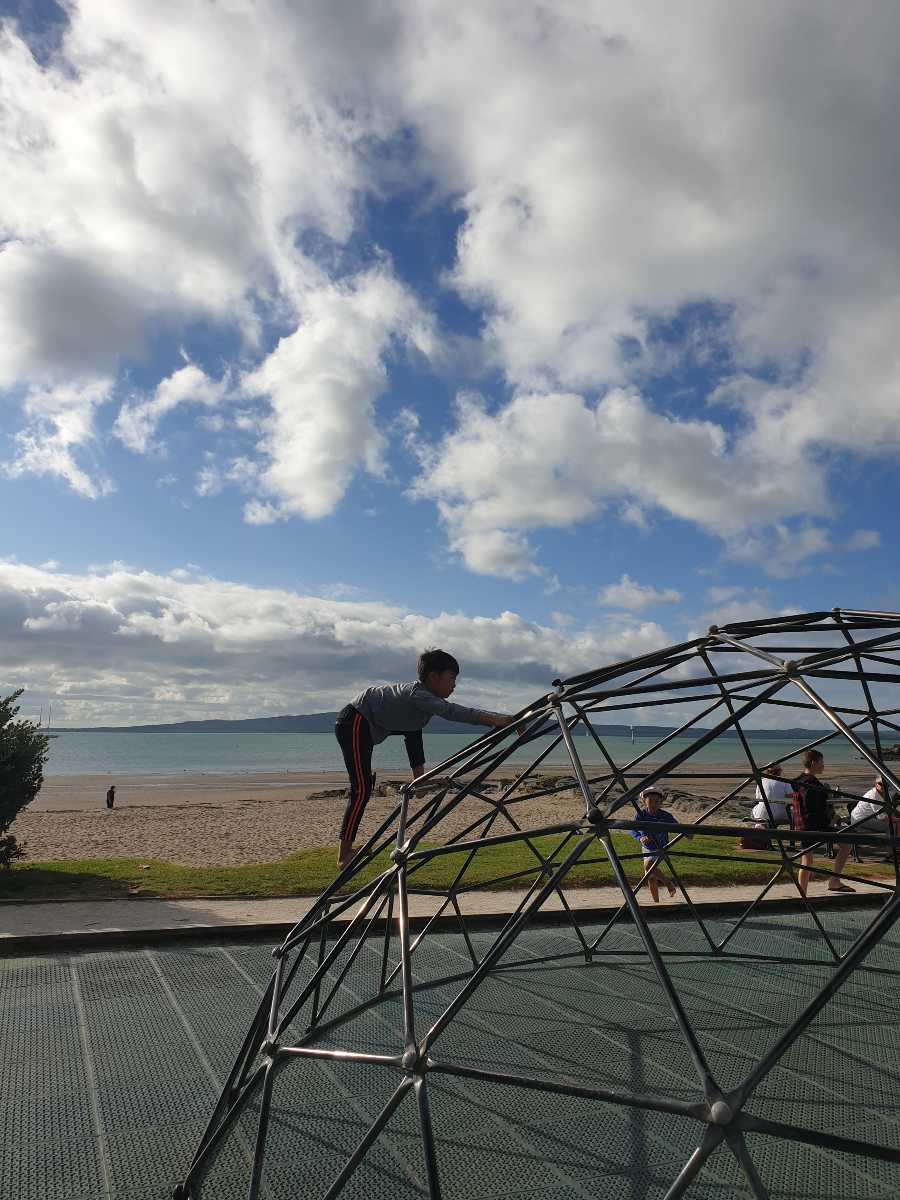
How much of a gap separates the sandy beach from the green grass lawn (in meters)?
5.86

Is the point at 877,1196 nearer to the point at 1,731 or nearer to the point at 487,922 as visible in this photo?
the point at 487,922

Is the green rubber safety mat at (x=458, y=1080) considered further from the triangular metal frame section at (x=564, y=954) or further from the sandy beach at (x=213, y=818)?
the sandy beach at (x=213, y=818)

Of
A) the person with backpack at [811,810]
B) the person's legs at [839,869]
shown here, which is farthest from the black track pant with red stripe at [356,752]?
the person's legs at [839,869]

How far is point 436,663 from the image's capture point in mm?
6070

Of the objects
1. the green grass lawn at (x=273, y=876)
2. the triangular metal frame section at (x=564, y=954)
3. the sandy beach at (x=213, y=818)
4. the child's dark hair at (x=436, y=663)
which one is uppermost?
the child's dark hair at (x=436, y=663)

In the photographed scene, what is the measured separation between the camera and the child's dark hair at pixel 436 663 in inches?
239

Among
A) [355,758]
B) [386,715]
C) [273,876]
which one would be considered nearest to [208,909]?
[273,876]

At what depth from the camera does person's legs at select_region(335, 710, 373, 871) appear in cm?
627

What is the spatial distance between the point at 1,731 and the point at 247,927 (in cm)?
595

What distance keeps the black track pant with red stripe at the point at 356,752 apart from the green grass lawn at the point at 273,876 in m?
2.38

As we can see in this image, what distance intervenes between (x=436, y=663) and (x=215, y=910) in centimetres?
436

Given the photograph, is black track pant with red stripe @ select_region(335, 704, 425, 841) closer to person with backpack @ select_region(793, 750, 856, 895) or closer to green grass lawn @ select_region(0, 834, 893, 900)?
green grass lawn @ select_region(0, 834, 893, 900)

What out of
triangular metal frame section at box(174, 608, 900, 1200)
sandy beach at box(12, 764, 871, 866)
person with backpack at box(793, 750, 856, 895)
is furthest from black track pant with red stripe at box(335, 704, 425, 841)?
sandy beach at box(12, 764, 871, 866)

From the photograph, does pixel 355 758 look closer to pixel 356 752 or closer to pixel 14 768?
pixel 356 752
